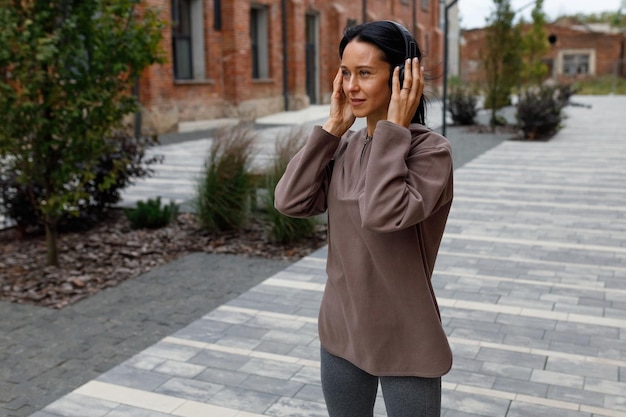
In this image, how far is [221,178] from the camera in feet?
25.6

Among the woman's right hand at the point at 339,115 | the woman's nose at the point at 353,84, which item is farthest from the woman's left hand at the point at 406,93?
the woman's right hand at the point at 339,115

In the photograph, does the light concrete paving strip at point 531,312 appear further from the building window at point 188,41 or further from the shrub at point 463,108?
the building window at point 188,41

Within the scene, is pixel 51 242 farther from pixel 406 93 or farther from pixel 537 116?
pixel 537 116

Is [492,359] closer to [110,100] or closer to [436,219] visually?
[436,219]

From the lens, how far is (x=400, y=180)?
1.92 m

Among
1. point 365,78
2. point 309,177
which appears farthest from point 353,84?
point 309,177

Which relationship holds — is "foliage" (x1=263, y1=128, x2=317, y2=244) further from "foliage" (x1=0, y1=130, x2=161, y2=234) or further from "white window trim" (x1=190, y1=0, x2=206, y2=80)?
"white window trim" (x1=190, y1=0, x2=206, y2=80)

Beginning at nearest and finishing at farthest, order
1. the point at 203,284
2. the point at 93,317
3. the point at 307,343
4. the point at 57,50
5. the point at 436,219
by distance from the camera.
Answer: the point at 436,219 < the point at 307,343 < the point at 93,317 < the point at 57,50 < the point at 203,284

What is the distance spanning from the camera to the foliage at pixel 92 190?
25.1ft

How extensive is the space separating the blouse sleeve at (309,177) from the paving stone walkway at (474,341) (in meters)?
1.81

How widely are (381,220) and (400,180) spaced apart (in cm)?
12

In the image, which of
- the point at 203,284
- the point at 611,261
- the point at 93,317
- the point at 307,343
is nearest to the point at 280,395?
the point at 307,343

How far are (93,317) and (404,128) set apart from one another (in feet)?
13.3

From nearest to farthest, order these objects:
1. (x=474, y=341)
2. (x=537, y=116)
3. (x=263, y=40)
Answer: (x=474, y=341)
(x=537, y=116)
(x=263, y=40)
